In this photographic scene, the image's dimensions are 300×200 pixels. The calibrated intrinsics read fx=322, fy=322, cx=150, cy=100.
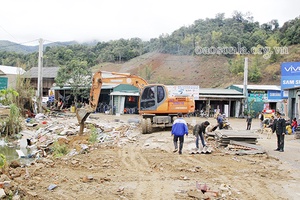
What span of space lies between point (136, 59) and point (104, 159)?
179 ft

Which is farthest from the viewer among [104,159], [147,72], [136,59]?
[136,59]

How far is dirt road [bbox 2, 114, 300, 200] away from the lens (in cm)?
705

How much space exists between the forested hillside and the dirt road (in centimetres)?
3606

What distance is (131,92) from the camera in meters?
35.8

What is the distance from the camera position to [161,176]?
8.55 metres

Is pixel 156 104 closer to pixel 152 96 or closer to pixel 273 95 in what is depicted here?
pixel 152 96

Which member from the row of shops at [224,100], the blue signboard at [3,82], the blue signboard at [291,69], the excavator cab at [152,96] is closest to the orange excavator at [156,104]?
the excavator cab at [152,96]

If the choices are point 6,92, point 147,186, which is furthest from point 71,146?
point 6,92

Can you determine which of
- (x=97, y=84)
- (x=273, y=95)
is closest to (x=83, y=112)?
(x=97, y=84)

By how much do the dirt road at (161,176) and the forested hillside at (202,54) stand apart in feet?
118

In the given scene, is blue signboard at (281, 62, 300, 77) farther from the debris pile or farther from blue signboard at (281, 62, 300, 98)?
the debris pile

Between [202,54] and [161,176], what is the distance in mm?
53680

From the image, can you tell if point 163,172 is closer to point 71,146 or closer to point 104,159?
point 104,159

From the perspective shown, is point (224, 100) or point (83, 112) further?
point (224, 100)
